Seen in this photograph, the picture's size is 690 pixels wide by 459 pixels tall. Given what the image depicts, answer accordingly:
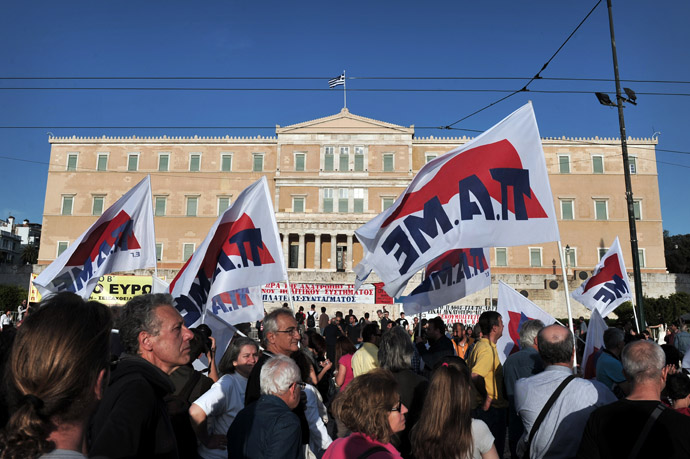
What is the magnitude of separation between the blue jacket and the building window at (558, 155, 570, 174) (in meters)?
42.0

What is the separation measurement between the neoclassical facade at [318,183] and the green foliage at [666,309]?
12399mm

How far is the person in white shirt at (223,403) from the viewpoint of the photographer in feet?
9.95

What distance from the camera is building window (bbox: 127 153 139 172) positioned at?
137 feet

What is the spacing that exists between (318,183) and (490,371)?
36.6 metres

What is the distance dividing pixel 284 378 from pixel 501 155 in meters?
3.18

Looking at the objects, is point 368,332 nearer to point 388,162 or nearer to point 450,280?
point 450,280

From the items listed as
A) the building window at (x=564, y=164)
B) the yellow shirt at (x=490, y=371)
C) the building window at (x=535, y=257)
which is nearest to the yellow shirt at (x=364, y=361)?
the yellow shirt at (x=490, y=371)

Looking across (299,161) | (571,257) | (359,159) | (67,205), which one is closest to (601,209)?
(571,257)

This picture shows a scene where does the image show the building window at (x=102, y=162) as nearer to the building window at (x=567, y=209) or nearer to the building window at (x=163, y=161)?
the building window at (x=163, y=161)

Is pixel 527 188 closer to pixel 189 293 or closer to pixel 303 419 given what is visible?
pixel 303 419

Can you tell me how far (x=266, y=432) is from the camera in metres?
2.59

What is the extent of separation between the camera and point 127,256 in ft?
22.5

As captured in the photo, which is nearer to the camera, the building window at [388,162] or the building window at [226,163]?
the building window at [388,162]

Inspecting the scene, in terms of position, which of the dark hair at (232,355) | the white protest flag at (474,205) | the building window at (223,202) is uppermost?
the building window at (223,202)
